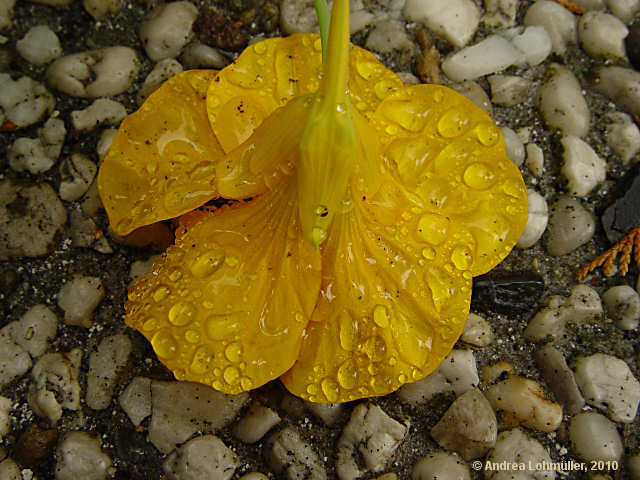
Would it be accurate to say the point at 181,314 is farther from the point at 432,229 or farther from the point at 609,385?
the point at 609,385

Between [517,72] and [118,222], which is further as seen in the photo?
[517,72]

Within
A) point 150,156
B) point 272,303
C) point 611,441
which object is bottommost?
point 611,441

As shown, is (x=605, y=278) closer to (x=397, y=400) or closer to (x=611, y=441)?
(x=611, y=441)

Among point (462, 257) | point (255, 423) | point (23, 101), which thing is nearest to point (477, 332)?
point (462, 257)

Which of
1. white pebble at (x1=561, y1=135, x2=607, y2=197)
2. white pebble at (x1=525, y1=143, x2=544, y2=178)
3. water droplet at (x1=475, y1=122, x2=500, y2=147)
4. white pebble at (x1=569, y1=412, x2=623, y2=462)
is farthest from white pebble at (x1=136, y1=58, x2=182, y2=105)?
white pebble at (x1=569, y1=412, x2=623, y2=462)

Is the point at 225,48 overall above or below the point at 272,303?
above

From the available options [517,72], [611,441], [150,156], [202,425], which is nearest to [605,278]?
[611,441]
